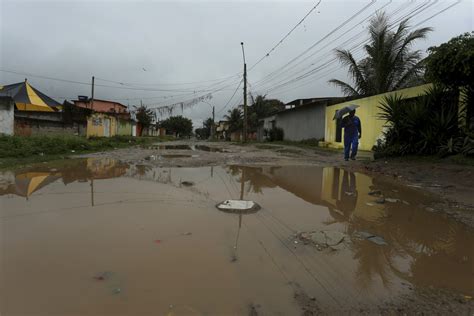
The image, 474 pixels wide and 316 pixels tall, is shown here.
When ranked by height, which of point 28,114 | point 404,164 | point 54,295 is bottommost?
point 54,295

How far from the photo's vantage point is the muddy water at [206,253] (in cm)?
246

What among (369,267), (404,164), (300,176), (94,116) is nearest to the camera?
(369,267)

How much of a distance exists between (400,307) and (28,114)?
3348 cm

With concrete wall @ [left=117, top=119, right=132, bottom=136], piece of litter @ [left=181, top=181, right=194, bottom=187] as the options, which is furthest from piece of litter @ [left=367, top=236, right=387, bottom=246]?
concrete wall @ [left=117, top=119, right=132, bottom=136]

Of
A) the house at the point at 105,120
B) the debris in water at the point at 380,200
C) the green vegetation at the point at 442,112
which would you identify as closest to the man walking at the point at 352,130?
the green vegetation at the point at 442,112

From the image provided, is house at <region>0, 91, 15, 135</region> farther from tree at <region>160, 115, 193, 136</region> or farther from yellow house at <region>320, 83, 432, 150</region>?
tree at <region>160, 115, 193, 136</region>

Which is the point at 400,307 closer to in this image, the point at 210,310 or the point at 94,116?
the point at 210,310

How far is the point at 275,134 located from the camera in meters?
33.2

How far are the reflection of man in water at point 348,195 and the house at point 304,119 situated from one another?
48.4 ft

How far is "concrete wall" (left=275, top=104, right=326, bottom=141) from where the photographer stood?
79.3 feet

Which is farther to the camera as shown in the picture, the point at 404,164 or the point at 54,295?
the point at 404,164

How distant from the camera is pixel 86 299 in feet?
7.93

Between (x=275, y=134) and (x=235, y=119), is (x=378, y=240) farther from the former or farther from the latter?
(x=235, y=119)

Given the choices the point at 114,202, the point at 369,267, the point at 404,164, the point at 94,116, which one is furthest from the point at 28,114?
the point at 369,267
